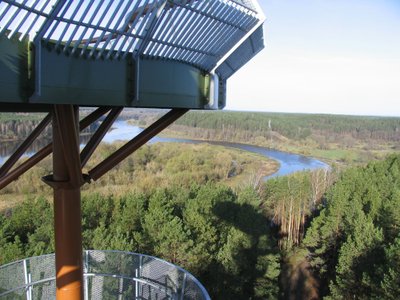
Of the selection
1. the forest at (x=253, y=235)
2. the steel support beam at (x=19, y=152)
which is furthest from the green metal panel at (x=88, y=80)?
the forest at (x=253, y=235)

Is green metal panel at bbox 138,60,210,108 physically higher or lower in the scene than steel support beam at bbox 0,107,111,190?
higher

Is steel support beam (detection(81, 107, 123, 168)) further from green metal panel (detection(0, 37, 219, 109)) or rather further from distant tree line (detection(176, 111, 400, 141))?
distant tree line (detection(176, 111, 400, 141))

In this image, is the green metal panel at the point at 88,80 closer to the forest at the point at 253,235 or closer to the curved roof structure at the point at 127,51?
the curved roof structure at the point at 127,51

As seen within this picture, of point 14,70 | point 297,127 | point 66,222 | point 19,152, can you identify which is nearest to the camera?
point 14,70

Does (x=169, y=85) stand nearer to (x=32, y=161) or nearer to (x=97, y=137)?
(x=97, y=137)

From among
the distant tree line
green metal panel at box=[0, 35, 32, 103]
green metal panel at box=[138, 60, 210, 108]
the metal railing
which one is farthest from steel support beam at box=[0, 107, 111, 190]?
the distant tree line

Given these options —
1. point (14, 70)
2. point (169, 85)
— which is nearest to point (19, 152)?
point (169, 85)
